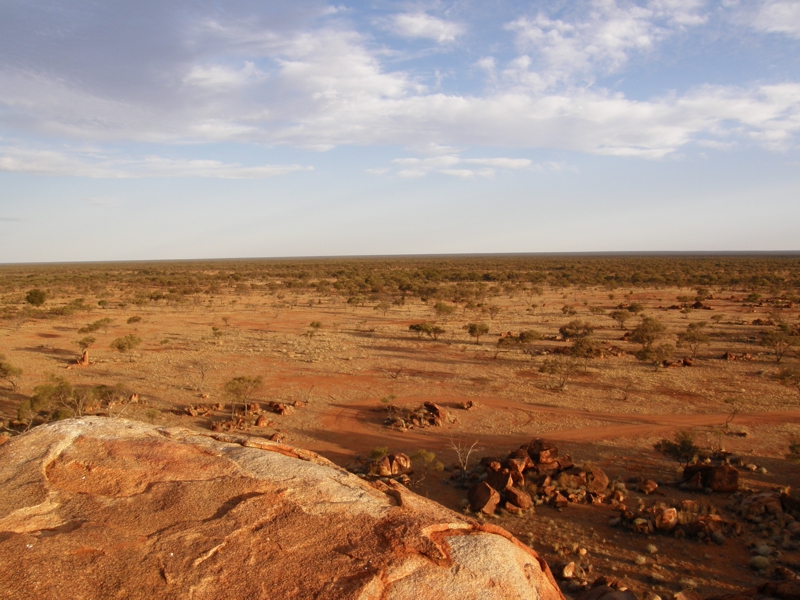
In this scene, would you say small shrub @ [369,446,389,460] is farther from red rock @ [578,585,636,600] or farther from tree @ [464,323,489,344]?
tree @ [464,323,489,344]

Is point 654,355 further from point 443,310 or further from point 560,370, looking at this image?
point 443,310

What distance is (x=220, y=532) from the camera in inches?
169

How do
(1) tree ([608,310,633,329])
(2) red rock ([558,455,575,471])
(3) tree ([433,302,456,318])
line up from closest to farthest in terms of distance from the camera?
(2) red rock ([558,455,575,471]), (1) tree ([608,310,633,329]), (3) tree ([433,302,456,318])

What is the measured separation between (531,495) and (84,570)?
8774 mm

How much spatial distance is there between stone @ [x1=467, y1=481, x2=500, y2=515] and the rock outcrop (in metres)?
5.10

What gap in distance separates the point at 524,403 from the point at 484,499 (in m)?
7.82

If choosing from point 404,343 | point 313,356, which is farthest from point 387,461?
point 404,343

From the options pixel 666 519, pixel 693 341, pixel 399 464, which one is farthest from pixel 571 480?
pixel 693 341

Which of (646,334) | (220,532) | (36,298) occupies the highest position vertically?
(36,298)

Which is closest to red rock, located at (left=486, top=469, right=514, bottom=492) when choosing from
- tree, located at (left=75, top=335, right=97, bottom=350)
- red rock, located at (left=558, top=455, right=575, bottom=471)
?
red rock, located at (left=558, top=455, right=575, bottom=471)

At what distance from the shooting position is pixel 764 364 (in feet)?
70.9

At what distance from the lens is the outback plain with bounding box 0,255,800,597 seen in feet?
29.3

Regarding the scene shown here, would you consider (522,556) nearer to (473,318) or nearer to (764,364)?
(764,364)

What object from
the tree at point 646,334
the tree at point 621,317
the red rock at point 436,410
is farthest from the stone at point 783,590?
the tree at point 621,317
